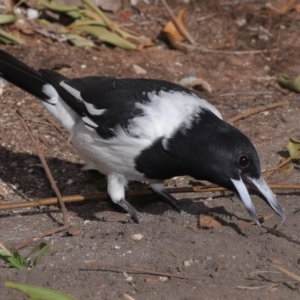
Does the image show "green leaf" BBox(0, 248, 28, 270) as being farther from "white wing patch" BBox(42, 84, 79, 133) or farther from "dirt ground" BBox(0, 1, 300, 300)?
"white wing patch" BBox(42, 84, 79, 133)

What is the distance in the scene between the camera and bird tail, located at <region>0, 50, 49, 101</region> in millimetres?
A: 4895

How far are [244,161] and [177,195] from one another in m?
0.93

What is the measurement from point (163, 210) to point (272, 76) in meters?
2.05

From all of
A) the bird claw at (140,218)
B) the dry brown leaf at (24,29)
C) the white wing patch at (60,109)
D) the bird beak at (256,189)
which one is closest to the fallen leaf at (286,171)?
the bird beak at (256,189)

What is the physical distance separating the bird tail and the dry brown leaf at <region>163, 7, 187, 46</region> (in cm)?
198

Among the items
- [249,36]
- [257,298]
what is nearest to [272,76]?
[249,36]

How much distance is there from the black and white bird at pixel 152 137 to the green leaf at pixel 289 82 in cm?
172

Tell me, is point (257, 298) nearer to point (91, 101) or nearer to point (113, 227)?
point (113, 227)

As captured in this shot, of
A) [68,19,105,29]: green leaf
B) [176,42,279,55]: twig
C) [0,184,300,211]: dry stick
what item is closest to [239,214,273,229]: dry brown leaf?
[0,184,300,211]: dry stick

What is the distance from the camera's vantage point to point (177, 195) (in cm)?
487

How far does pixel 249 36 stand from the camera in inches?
270

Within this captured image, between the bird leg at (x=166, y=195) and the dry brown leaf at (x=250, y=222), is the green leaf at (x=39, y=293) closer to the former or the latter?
the dry brown leaf at (x=250, y=222)

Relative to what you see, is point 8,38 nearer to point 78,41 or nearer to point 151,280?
point 78,41

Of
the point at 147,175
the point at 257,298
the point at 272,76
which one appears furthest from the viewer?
the point at 272,76
